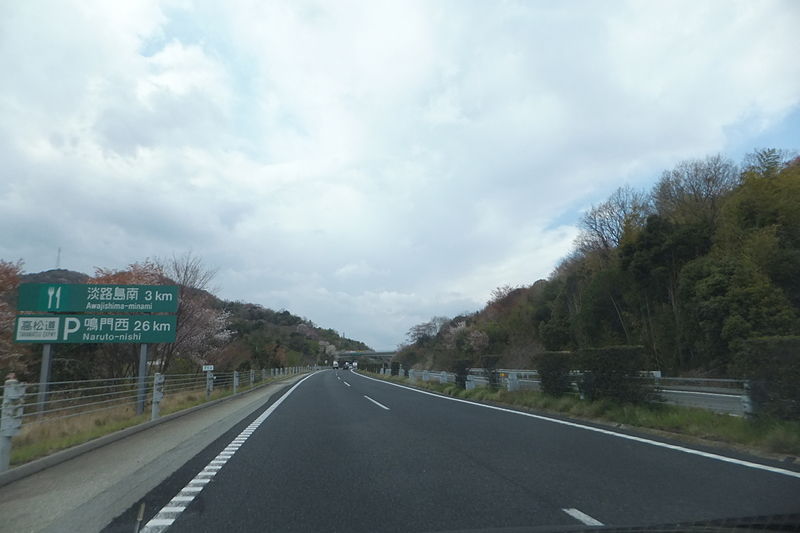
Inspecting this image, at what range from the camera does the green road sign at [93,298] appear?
16875 millimetres

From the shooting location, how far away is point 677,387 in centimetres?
2009

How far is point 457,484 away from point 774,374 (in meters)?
6.29

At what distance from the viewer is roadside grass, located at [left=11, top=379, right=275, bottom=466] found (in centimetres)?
953

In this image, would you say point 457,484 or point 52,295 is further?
point 52,295

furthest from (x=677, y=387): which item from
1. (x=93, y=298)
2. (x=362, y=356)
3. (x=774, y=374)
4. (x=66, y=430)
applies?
(x=362, y=356)

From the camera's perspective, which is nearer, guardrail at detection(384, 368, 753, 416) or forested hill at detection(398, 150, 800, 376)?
guardrail at detection(384, 368, 753, 416)

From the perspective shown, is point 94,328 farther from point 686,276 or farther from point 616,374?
point 686,276

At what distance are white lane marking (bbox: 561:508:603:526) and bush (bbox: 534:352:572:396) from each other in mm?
11808

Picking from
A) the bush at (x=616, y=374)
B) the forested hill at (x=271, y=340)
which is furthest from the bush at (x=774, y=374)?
the forested hill at (x=271, y=340)

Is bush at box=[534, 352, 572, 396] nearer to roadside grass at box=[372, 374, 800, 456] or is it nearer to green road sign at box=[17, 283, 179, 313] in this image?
roadside grass at box=[372, 374, 800, 456]

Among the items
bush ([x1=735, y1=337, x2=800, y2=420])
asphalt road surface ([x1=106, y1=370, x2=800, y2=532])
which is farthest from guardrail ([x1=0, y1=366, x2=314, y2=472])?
bush ([x1=735, y1=337, x2=800, y2=420])

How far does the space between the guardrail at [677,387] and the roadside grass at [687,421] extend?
484mm

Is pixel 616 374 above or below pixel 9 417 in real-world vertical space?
above

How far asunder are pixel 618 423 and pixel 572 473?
597 cm
